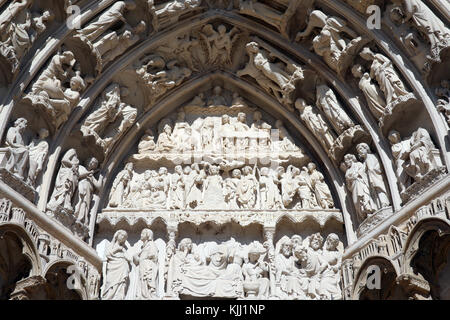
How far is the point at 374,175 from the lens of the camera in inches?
328

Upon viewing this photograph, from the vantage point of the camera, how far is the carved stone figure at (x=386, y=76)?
26.6 feet

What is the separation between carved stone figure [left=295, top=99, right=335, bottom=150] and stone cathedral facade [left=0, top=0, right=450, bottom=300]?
0.08 feet

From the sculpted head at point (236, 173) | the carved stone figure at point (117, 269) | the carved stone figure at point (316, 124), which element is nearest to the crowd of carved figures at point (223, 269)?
the carved stone figure at point (117, 269)

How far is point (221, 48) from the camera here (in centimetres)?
1031

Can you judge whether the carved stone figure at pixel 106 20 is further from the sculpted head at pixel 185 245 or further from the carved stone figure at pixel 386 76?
the carved stone figure at pixel 386 76

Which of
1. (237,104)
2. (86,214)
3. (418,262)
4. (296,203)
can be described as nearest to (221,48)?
(237,104)

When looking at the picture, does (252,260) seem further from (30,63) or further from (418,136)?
(30,63)

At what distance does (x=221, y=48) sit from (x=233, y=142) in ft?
5.52

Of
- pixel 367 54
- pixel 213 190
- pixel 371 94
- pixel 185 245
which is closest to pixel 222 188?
pixel 213 190

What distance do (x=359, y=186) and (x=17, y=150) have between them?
15.1ft

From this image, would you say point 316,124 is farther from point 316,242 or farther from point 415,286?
point 415,286

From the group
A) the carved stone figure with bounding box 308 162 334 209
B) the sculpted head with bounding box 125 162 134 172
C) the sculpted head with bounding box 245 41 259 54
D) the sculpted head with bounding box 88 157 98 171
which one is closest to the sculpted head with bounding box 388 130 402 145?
the carved stone figure with bounding box 308 162 334 209

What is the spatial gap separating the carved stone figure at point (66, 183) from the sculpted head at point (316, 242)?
3.46 meters

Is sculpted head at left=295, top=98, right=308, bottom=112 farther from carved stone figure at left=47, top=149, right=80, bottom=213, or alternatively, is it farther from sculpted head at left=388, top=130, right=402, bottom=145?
carved stone figure at left=47, top=149, right=80, bottom=213
